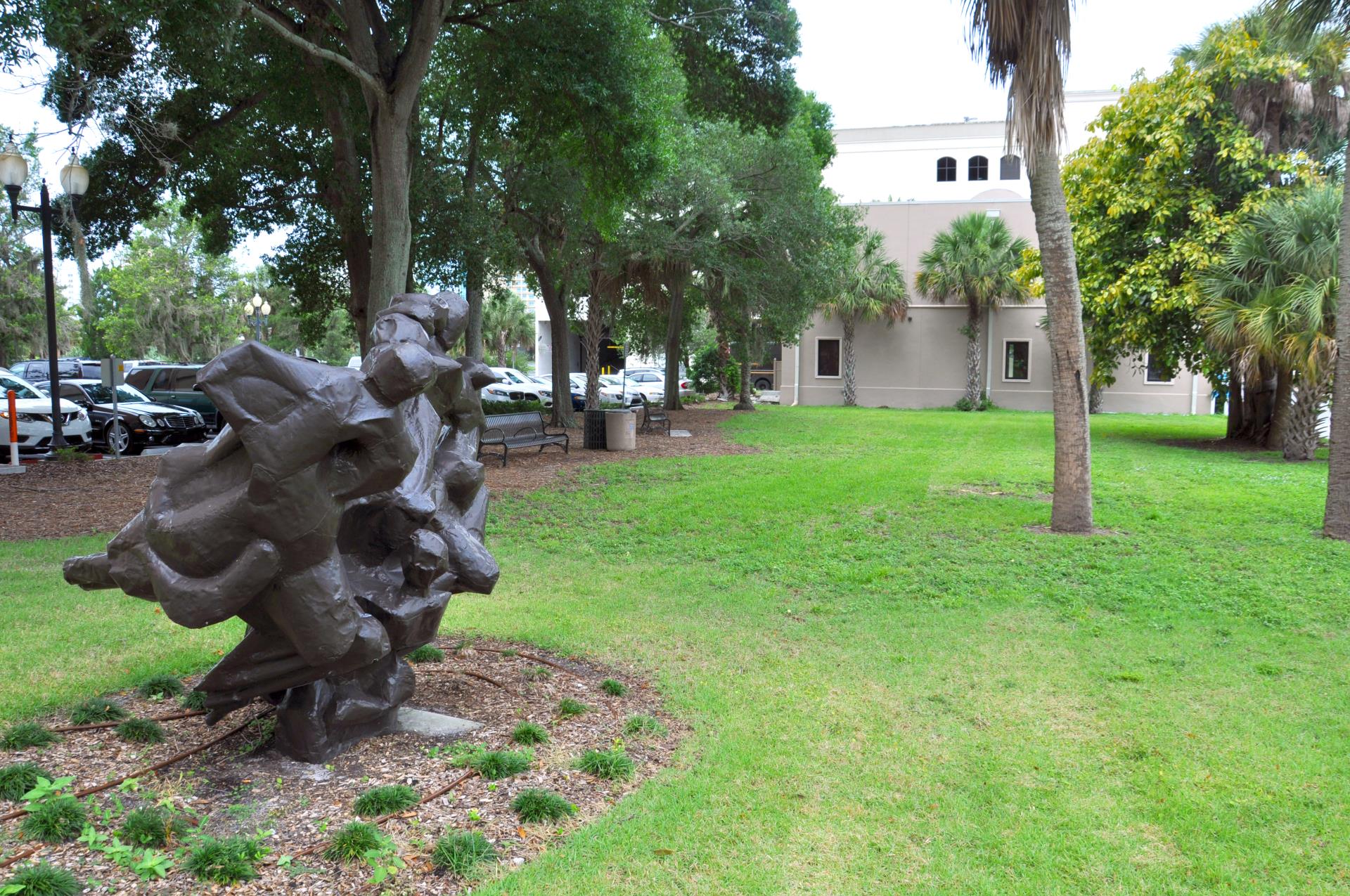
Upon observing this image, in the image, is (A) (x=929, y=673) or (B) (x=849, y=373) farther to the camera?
(B) (x=849, y=373)

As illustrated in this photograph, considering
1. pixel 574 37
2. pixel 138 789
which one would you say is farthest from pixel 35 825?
pixel 574 37

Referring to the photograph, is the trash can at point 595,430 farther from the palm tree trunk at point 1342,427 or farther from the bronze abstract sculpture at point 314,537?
the bronze abstract sculpture at point 314,537

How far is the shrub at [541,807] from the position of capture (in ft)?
12.5

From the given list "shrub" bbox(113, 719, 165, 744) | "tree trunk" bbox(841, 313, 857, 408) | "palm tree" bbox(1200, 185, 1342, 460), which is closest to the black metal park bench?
"shrub" bbox(113, 719, 165, 744)

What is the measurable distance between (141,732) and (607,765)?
2233 millimetres

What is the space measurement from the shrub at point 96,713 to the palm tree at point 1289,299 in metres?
17.2

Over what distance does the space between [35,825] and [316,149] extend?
46.0ft

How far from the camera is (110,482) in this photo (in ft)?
43.7

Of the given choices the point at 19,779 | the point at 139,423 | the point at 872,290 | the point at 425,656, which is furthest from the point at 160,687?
the point at 872,290

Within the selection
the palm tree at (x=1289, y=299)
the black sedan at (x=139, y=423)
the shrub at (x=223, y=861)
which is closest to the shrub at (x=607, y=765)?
the shrub at (x=223, y=861)

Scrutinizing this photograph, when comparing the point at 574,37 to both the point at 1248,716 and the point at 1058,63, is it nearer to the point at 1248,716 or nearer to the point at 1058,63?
the point at 1058,63

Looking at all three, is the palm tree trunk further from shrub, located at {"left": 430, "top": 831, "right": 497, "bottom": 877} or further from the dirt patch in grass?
shrub, located at {"left": 430, "top": 831, "right": 497, "bottom": 877}

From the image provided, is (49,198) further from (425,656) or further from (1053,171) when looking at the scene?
(1053,171)

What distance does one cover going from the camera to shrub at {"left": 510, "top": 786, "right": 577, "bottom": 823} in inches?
150
